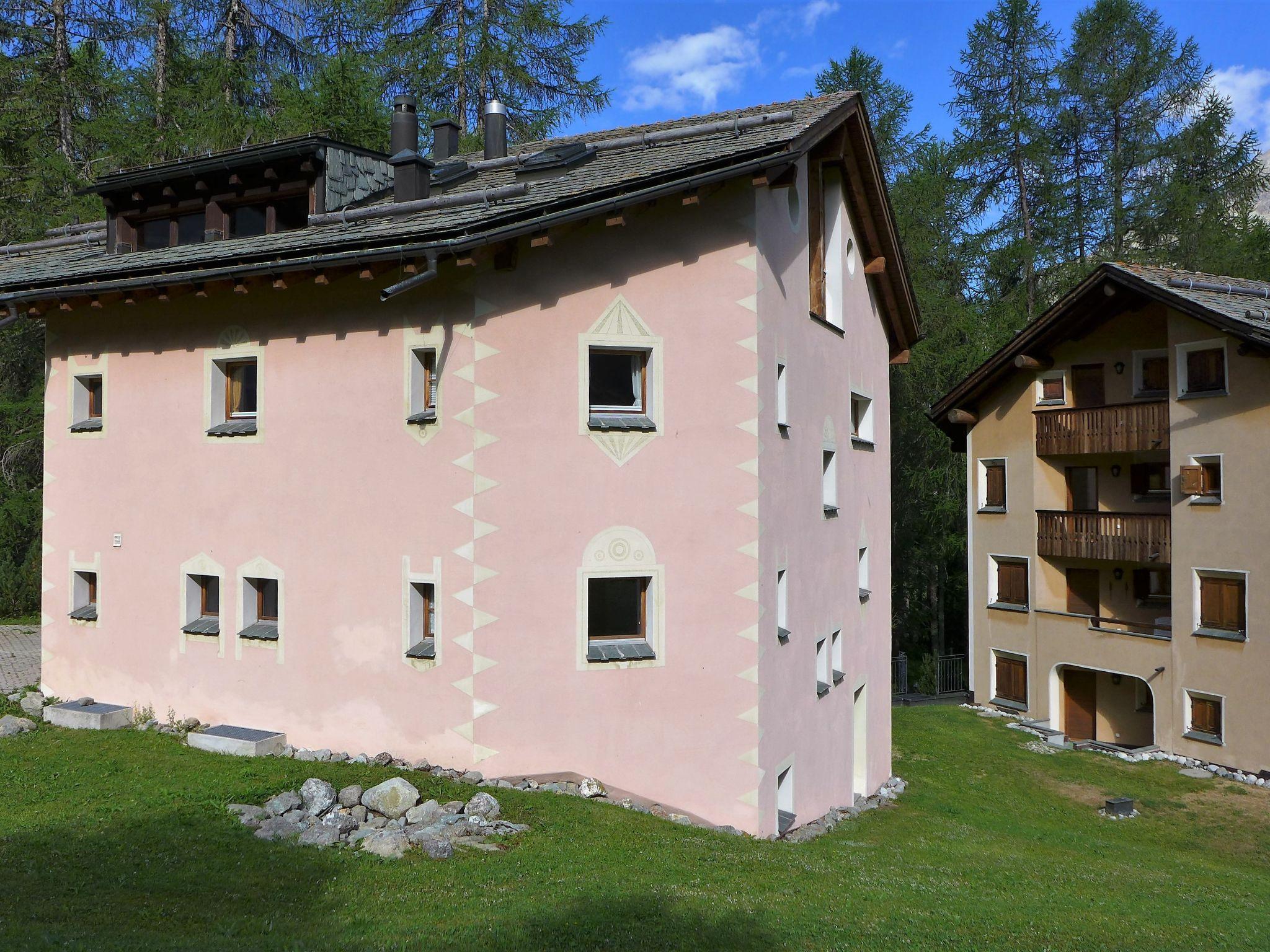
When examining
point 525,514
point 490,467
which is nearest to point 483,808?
point 525,514

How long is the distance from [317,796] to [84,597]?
23.5 ft

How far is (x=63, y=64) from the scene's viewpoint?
31812 millimetres

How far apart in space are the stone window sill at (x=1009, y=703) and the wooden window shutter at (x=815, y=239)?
1916cm

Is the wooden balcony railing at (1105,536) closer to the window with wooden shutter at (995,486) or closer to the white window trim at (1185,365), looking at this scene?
the window with wooden shutter at (995,486)

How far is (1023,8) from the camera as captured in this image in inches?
1673

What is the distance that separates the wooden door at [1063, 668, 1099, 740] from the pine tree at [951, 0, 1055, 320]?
1870 cm

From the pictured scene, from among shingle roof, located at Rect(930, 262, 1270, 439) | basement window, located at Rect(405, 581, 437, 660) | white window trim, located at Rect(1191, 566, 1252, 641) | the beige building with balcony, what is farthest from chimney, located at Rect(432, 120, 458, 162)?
white window trim, located at Rect(1191, 566, 1252, 641)

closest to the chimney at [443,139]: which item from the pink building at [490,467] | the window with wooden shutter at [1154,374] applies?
the pink building at [490,467]

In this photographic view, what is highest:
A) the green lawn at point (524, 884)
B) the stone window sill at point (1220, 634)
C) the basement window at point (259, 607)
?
the basement window at point (259, 607)

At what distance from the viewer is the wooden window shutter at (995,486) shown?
3175 cm

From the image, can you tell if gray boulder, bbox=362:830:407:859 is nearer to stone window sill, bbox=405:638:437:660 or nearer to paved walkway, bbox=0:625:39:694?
stone window sill, bbox=405:638:437:660

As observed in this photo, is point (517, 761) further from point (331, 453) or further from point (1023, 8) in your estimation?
point (1023, 8)

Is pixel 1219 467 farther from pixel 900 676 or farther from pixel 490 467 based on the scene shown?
pixel 490 467

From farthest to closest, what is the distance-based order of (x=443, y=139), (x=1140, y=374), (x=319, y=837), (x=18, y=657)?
(x=1140, y=374) < (x=18, y=657) < (x=443, y=139) < (x=319, y=837)
